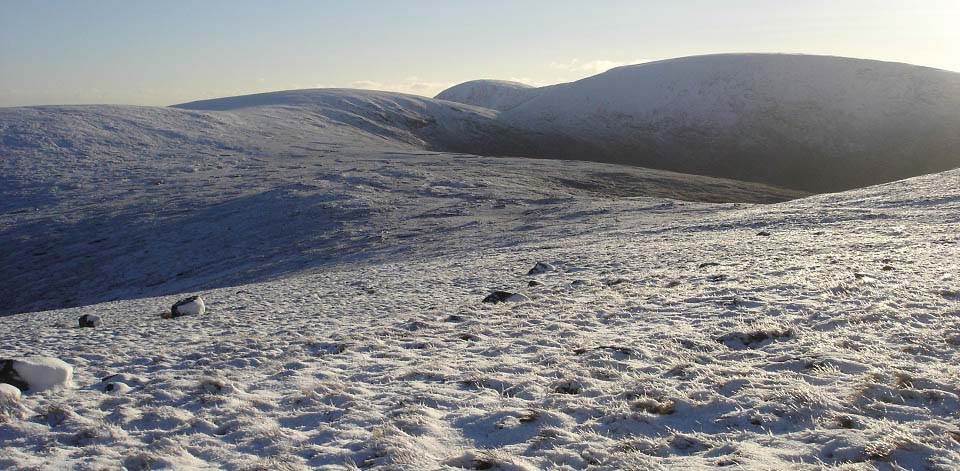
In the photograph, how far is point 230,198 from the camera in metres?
34.8

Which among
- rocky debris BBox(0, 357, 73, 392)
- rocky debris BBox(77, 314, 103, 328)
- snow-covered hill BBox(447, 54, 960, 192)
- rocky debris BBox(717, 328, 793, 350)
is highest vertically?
snow-covered hill BBox(447, 54, 960, 192)

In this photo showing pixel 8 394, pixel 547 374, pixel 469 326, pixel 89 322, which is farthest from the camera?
pixel 89 322

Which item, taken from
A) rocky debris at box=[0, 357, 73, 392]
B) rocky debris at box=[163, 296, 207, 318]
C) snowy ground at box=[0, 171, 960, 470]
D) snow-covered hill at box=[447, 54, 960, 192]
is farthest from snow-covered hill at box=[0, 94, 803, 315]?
snow-covered hill at box=[447, 54, 960, 192]

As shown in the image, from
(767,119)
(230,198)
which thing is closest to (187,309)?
(230,198)

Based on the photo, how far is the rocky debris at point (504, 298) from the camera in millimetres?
12438

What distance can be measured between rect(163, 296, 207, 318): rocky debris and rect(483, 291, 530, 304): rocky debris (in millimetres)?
6346

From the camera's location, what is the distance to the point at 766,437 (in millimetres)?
5613

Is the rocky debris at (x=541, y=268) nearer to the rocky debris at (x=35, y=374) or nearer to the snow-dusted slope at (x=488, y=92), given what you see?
the rocky debris at (x=35, y=374)

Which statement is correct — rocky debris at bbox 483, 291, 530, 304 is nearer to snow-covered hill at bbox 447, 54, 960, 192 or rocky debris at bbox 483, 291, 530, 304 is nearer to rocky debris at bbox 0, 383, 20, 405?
rocky debris at bbox 0, 383, 20, 405

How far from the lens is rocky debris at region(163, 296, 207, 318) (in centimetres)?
1372

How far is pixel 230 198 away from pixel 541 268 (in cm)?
2436

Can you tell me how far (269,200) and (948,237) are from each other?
94.9ft

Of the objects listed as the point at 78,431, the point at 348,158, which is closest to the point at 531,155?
the point at 348,158

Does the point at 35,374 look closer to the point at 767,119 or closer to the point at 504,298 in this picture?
the point at 504,298
